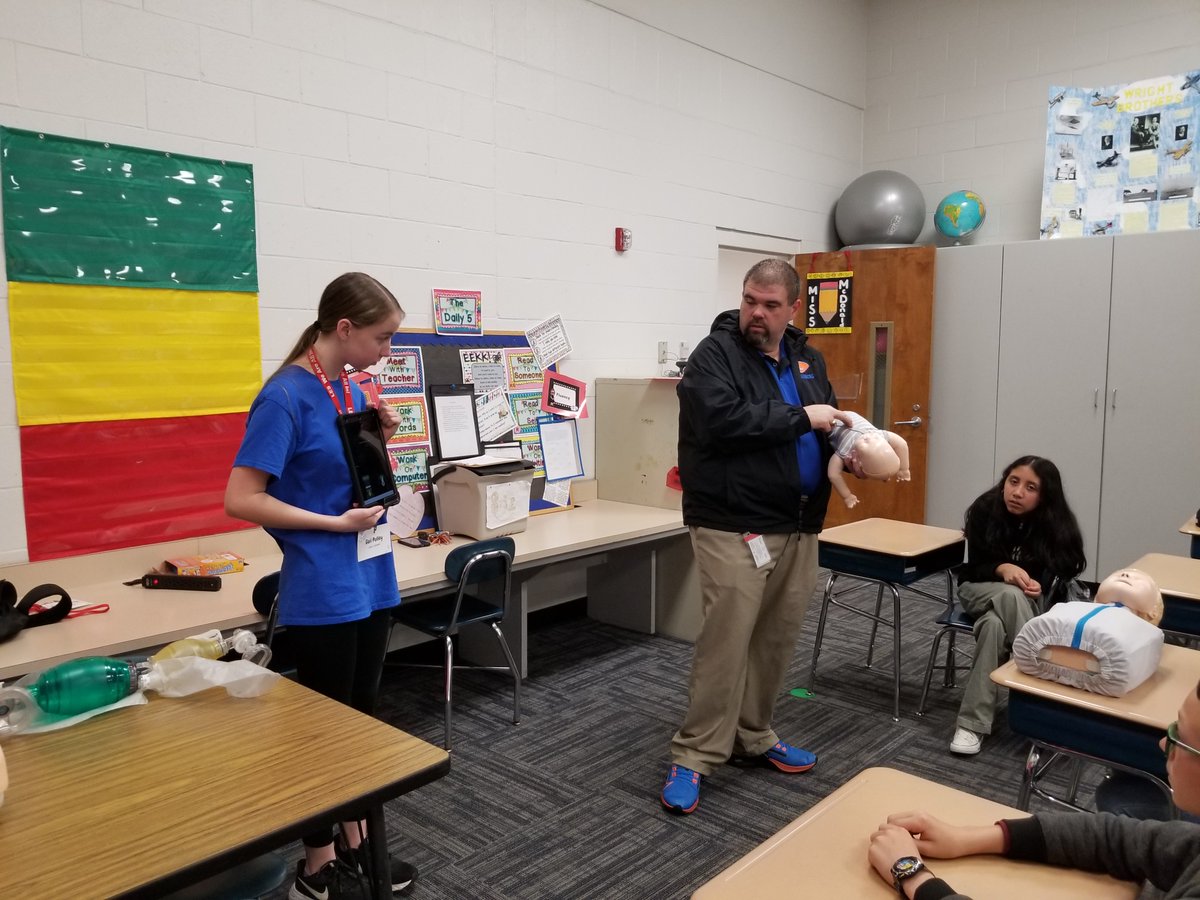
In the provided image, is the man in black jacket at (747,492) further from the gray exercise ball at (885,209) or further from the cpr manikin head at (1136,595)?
the gray exercise ball at (885,209)

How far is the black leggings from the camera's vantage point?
6.19 feet

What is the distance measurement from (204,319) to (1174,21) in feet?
17.8

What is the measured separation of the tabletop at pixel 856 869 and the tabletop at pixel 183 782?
463 mm

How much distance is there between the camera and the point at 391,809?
260 centimetres

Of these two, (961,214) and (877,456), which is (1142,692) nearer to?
(877,456)

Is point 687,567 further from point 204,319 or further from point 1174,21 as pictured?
point 1174,21

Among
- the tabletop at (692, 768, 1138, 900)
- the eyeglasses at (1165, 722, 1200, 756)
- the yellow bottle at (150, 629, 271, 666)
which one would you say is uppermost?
the eyeglasses at (1165, 722, 1200, 756)

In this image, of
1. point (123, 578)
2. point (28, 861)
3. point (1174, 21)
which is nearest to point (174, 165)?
point (123, 578)

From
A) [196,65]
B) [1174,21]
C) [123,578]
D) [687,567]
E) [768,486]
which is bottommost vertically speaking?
[687,567]

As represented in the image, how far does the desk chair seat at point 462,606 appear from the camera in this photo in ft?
9.55

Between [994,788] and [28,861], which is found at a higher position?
[28,861]

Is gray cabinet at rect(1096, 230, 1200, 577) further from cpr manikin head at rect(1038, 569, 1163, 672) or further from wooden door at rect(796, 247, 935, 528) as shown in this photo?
cpr manikin head at rect(1038, 569, 1163, 672)

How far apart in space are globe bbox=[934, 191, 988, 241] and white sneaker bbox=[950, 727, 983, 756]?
3.69 metres

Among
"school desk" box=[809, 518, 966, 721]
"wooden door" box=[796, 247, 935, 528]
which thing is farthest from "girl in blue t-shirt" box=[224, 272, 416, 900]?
"wooden door" box=[796, 247, 935, 528]
